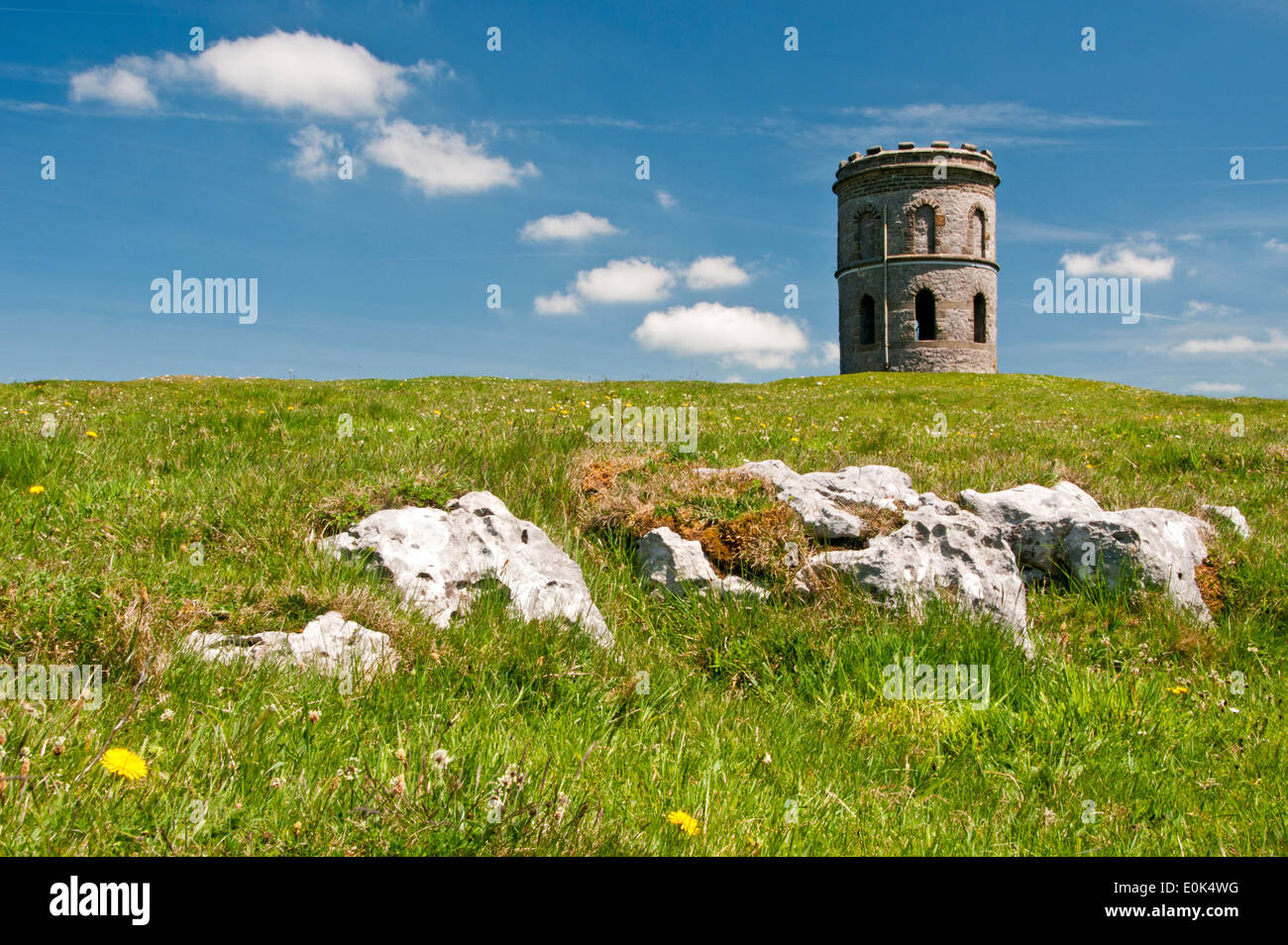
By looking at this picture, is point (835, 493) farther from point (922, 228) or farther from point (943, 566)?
point (922, 228)

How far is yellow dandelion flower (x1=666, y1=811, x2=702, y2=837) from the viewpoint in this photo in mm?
2926

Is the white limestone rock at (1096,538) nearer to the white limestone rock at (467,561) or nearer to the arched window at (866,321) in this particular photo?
the white limestone rock at (467,561)

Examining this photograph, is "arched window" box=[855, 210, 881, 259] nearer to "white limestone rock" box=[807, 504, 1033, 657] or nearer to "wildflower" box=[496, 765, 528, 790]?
"white limestone rock" box=[807, 504, 1033, 657]

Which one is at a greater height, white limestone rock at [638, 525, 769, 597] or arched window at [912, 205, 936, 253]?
arched window at [912, 205, 936, 253]

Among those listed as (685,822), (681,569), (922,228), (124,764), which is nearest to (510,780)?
(685,822)

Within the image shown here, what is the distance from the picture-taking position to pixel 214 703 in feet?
11.5

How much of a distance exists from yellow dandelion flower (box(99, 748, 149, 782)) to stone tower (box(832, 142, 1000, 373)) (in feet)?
186

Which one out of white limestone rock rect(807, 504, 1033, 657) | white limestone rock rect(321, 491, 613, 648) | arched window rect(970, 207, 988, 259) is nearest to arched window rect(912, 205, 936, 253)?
arched window rect(970, 207, 988, 259)

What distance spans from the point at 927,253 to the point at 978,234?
4444 millimetres

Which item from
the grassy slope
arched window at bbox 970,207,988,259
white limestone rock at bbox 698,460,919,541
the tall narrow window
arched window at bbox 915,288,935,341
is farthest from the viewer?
arched window at bbox 915,288,935,341

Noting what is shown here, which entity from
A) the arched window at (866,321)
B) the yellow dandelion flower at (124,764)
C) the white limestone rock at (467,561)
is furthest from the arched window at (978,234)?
the yellow dandelion flower at (124,764)
